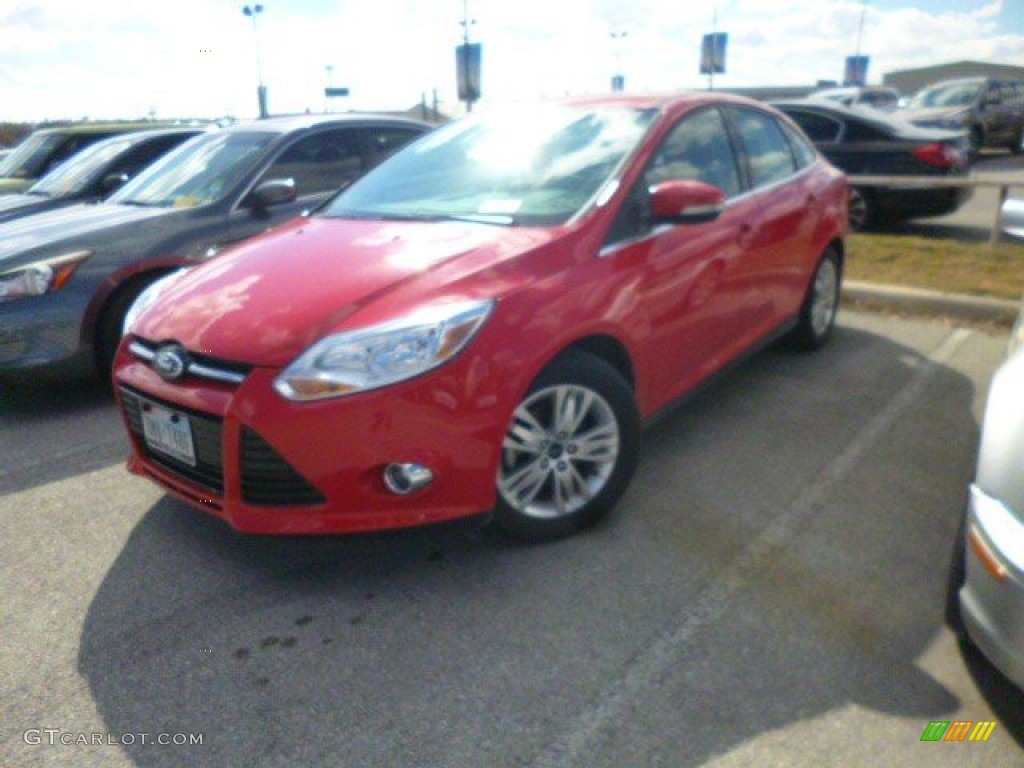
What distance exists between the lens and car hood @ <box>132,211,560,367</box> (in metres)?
2.58

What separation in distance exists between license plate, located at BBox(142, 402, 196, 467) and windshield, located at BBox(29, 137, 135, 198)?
17.2 feet

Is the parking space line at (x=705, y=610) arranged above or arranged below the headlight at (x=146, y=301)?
below

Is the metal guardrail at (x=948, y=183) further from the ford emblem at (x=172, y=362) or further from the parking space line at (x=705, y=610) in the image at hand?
the ford emblem at (x=172, y=362)

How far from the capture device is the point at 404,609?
262 centimetres

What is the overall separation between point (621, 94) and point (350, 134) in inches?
104

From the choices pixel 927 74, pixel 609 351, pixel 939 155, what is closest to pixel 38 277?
A: pixel 609 351

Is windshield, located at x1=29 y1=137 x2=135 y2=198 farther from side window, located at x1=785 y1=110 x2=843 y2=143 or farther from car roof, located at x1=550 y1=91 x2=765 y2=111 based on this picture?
side window, located at x1=785 y1=110 x2=843 y2=143

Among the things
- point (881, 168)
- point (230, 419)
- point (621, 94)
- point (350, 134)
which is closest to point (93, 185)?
point (350, 134)

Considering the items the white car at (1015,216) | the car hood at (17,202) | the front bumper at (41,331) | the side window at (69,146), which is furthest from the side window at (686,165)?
the side window at (69,146)

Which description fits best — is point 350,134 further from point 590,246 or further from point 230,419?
point 230,419

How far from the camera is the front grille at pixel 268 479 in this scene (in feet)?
8.14

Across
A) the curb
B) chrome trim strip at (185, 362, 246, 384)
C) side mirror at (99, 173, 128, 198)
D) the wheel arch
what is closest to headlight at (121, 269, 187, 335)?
chrome trim strip at (185, 362, 246, 384)

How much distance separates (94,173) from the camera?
7.27m

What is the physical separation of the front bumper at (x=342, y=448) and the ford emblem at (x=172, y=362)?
1.8 inches
